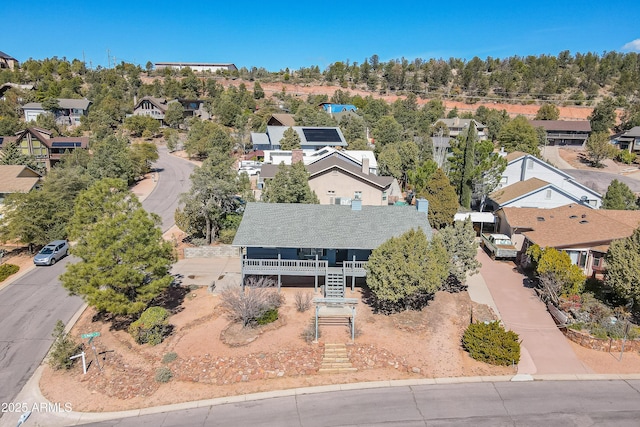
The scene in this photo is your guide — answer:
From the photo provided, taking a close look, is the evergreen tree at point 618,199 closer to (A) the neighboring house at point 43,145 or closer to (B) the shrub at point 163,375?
(B) the shrub at point 163,375

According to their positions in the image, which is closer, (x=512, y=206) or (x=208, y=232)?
(x=208, y=232)

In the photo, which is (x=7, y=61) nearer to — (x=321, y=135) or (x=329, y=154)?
(x=321, y=135)

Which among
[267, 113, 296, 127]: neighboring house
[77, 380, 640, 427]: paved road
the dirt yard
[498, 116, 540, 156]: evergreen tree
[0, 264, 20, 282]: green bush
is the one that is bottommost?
[77, 380, 640, 427]: paved road

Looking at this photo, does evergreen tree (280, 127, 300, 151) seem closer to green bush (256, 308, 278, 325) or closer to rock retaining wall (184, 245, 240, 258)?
rock retaining wall (184, 245, 240, 258)

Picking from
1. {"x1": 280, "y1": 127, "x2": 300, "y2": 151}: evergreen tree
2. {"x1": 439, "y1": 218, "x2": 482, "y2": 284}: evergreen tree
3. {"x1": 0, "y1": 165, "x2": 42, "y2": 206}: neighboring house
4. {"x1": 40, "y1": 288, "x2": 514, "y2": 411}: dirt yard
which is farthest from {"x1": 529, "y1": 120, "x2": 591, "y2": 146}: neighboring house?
{"x1": 0, "y1": 165, "x2": 42, "y2": 206}: neighboring house

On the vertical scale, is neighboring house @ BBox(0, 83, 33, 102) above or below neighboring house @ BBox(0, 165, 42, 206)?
above

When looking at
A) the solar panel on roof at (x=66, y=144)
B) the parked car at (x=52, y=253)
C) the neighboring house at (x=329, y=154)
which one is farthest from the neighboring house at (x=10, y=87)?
the parked car at (x=52, y=253)

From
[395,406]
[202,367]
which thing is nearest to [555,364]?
[395,406]

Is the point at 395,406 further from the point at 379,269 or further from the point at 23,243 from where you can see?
the point at 23,243
